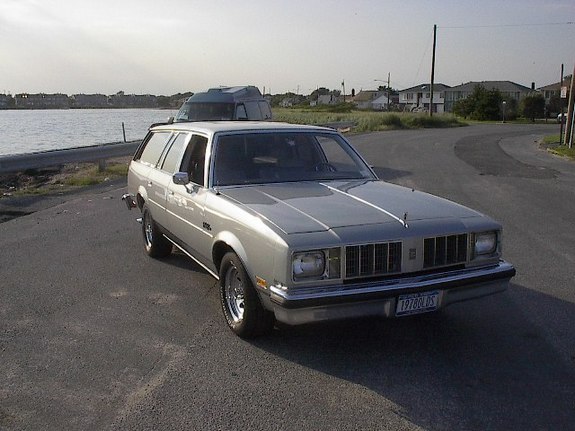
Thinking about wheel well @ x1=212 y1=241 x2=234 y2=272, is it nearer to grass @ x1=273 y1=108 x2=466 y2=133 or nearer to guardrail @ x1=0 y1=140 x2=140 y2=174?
guardrail @ x1=0 y1=140 x2=140 y2=174

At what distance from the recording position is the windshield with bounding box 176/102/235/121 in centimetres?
1700

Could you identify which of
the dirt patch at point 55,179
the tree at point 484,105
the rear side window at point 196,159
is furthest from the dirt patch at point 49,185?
the tree at point 484,105

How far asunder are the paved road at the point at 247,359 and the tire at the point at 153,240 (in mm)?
138

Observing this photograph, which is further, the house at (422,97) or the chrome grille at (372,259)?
the house at (422,97)

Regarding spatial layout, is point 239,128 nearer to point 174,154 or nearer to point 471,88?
point 174,154

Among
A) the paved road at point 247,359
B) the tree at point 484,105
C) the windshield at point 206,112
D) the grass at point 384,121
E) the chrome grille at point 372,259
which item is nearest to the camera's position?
the paved road at point 247,359

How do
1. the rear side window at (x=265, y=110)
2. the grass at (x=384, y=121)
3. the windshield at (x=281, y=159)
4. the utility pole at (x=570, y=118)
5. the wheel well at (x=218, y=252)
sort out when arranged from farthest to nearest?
1. the grass at (x=384, y=121)
2. the utility pole at (x=570, y=118)
3. the rear side window at (x=265, y=110)
4. the windshield at (x=281, y=159)
5. the wheel well at (x=218, y=252)

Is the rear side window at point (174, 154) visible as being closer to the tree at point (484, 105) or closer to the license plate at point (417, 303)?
the license plate at point (417, 303)

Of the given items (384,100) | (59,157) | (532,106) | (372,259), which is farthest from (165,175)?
(384,100)

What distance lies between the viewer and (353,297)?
13.7 ft

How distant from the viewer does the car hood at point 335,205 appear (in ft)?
14.8

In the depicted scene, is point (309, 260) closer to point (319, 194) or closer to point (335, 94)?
point (319, 194)

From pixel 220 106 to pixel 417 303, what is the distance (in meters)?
13.5

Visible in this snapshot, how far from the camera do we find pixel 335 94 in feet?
565
